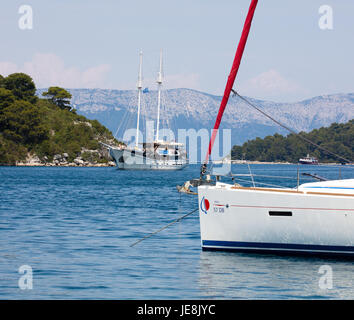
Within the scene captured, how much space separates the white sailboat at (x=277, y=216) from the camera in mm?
18625

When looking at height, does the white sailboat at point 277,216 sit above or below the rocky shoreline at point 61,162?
above

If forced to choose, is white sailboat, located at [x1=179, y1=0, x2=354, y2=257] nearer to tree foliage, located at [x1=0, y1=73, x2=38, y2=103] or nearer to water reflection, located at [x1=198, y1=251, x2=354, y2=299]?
water reflection, located at [x1=198, y1=251, x2=354, y2=299]

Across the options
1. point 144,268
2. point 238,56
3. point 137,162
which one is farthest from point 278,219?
point 137,162

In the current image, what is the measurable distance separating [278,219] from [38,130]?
147 meters

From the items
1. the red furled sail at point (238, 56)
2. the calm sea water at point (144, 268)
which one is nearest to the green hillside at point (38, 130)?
the calm sea water at point (144, 268)

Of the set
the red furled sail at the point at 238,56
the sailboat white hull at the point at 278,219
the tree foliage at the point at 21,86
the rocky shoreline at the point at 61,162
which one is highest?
the tree foliage at the point at 21,86

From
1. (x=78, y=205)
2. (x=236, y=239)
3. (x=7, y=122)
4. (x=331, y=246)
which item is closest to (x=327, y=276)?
(x=331, y=246)

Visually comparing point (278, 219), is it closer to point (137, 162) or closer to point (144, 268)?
point (144, 268)

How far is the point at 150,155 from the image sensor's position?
14312 centimetres

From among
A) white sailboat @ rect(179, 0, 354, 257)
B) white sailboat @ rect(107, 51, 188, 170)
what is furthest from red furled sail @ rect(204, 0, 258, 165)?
white sailboat @ rect(107, 51, 188, 170)

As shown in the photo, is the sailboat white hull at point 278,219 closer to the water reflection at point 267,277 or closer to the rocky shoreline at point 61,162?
the water reflection at point 267,277

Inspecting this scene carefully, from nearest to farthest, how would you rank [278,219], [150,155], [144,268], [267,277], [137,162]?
[267,277], [278,219], [144,268], [137,162], [150,155]

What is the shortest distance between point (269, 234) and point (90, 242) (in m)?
7.98
